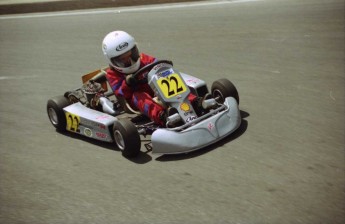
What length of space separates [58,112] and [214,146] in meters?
1.84

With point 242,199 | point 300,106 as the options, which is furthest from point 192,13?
point 242,199

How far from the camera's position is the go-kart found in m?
4.50

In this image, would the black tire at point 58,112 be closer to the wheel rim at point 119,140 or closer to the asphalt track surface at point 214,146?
the asphalt track surface at point 214,146

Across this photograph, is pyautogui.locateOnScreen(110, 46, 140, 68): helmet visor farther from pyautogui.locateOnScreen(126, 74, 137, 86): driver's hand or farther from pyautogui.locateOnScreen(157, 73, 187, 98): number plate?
pyautogui.locateOnScreen(157, 73, 187, 98): number plate

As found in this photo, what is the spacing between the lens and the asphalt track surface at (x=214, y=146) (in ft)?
12.1

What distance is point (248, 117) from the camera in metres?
5.37

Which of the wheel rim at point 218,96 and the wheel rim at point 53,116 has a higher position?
the wheel rim at point 218,96

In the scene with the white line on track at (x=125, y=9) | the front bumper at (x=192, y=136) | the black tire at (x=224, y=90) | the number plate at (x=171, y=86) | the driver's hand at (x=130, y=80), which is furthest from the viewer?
the white line on track at (x=125, y=9)

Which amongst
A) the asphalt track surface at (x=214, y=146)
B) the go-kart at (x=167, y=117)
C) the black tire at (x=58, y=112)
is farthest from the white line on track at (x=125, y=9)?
the black tire at (x=58, y=112)

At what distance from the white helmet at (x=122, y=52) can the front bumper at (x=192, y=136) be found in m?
1.12

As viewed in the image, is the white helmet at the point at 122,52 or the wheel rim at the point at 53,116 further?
the wheel rim at the point at 53,116

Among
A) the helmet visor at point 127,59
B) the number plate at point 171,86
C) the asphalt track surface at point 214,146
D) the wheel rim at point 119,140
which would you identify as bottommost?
the asphalt track surface at point 214,146

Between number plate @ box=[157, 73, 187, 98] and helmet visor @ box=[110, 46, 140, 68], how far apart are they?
52 centimetres

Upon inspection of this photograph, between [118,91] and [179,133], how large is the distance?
3.82 feet
